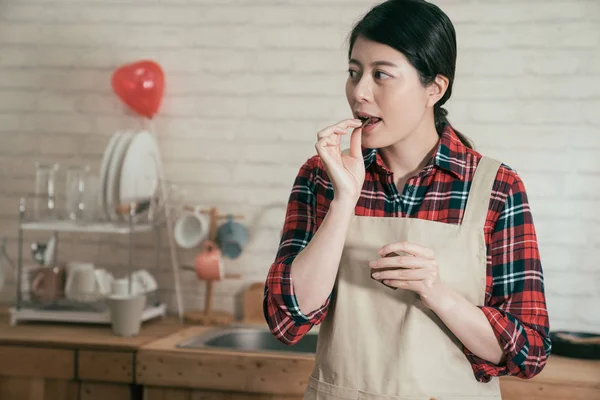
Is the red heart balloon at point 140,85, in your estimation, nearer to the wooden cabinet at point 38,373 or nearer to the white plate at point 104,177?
the white plate at point 104,177

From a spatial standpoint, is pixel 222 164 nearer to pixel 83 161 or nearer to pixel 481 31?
pixel 83 161

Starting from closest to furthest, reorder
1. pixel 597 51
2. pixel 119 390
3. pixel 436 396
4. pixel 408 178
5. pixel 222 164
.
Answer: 1. pixel 436 396
2. pixel 408 178
3. pixel 119 390
4. pixel 597 51
5. pixel 222 164

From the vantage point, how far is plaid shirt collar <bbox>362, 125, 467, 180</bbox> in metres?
1.52

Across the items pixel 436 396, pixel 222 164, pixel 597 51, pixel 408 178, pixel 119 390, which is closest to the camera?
pixel 436 396

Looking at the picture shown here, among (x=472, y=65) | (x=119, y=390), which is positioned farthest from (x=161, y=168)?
(x=472, y=65)

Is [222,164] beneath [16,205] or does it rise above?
above

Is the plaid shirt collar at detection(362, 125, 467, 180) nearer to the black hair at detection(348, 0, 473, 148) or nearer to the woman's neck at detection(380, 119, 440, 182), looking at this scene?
the woman's neck at detection(380, 119, 440, 182)

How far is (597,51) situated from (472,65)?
456mm

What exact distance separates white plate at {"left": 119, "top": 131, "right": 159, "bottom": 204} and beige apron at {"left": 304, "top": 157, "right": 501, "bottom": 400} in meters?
1.38

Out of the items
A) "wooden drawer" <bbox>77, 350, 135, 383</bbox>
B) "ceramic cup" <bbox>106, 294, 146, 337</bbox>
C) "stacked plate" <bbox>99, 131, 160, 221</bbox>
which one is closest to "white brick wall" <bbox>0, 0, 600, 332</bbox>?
"stacked plate" <bbox>99, 131, 160, 221</bbox>

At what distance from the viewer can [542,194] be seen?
273cm

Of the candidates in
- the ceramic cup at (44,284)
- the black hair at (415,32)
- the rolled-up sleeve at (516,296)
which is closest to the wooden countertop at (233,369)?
the ceramic cup at (44,284)

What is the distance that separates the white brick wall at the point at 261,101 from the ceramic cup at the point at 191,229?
11cm

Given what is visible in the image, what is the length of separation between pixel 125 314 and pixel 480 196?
1487 millimetres
